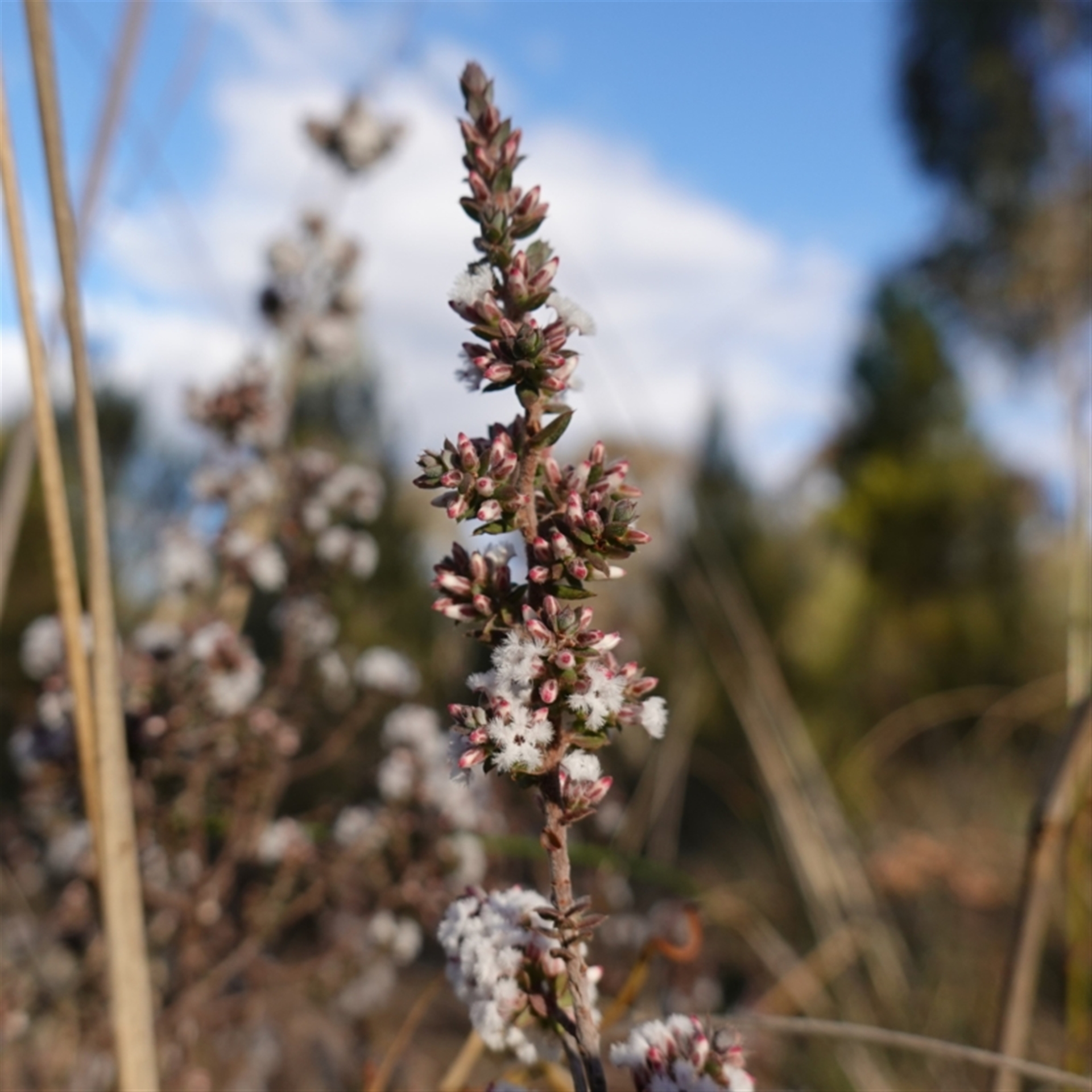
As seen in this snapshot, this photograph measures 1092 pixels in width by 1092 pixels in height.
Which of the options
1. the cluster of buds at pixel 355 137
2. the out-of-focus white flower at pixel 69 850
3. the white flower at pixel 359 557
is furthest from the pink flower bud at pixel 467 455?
the cluster of buds at pixel 355 137

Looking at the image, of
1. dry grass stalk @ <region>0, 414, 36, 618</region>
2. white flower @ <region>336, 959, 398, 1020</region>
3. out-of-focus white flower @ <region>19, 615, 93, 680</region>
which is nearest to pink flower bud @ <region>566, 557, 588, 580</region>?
dry grass stalk @ <region>0, 414, 36, 618</region>

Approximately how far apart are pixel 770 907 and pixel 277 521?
10.7 feet

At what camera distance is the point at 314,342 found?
212 cm

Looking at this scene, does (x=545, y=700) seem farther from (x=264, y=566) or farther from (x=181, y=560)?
(x=181, y=560)

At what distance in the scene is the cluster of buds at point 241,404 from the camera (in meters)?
1.78

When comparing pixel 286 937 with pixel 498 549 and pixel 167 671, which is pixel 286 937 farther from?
pixel 498 549

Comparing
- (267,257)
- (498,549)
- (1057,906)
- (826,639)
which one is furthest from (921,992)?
(826,639)

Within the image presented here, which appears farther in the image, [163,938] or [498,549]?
[163,938]

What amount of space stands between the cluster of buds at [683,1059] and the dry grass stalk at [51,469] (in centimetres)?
34

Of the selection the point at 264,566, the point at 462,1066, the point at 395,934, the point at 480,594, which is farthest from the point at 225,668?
the point at 480,594

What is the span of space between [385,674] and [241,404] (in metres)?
0.65

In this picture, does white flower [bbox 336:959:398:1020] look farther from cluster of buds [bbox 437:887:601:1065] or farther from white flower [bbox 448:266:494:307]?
white flower [bbox 448:266:494:307]

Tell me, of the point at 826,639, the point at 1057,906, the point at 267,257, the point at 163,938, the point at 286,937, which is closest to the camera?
the point at 163,938

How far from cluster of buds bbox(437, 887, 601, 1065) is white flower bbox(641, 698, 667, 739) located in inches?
4.9
